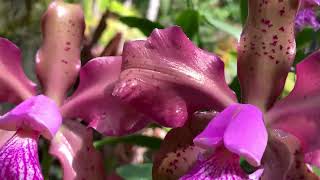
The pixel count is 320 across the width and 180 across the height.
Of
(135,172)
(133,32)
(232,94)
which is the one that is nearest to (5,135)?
(135,172)

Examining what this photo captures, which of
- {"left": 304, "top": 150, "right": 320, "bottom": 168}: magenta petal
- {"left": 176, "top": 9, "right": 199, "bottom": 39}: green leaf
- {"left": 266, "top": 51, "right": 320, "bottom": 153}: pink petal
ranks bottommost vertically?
{"left": 176, "top": 9, "right": 199, "bottom": 39}: green leaf

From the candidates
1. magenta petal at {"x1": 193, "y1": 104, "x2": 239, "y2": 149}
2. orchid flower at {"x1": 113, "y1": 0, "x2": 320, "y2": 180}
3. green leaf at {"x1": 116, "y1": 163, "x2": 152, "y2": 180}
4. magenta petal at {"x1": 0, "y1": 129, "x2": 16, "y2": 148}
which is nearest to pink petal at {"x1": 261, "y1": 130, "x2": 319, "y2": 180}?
orchid flower at {"x1": 113, "y1": 0, "x2": 320, "y2": 180}

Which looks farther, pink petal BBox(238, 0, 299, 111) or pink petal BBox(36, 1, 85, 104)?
pink petal BBox(36, 1, 85, 104)

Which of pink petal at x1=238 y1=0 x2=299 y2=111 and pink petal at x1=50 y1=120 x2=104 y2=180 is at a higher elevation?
pink petal at x1=238 y1=0 x2=299 y2=111

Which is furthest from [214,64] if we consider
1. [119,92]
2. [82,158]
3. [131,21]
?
[131,21]

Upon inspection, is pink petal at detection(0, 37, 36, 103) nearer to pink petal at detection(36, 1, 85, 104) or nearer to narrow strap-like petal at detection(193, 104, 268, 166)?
pink petal at detection(36, 1, 85, 104)

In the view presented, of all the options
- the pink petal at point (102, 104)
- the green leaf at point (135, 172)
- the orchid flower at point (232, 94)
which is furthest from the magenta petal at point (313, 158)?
the green leaf at point (135, 172)

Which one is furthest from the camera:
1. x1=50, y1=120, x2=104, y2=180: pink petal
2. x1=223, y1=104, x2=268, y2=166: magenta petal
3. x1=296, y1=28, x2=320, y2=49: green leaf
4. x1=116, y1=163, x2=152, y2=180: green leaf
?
x1=296, y1=28, x2=320, y2=49: green leaf

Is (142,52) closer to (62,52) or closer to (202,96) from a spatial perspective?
(202,96)
